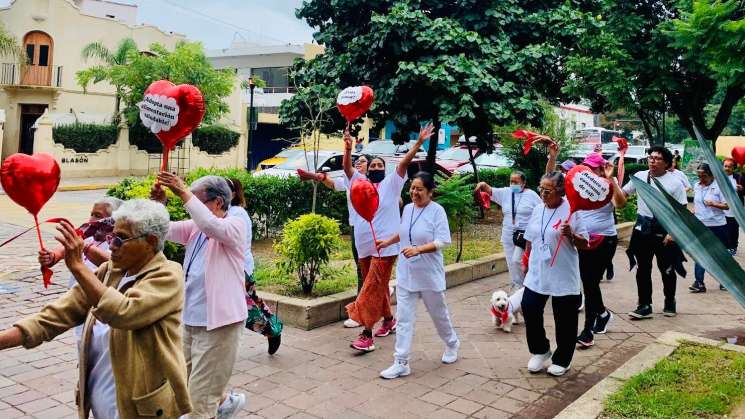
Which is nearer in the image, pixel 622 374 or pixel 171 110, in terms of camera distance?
pixel 171 110

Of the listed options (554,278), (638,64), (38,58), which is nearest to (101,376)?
(554,278)

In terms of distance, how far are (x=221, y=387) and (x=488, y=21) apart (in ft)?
31.5

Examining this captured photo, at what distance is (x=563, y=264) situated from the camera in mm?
5152

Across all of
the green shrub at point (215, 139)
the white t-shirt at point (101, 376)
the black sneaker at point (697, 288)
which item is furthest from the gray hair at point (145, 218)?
the green shrub at point (215, 139)

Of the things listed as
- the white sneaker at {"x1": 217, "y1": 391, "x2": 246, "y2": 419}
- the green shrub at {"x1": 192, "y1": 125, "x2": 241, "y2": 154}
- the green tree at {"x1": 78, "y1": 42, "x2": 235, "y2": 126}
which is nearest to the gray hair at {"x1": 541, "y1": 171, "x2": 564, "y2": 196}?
the white sneaker at {"x1": 217, "y1": 391, "x2": 246, "y2": 419}

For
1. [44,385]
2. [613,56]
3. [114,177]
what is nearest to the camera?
[44,385]

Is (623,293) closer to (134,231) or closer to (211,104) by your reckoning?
(134,231)

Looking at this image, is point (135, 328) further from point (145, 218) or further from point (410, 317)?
point (410, 317)

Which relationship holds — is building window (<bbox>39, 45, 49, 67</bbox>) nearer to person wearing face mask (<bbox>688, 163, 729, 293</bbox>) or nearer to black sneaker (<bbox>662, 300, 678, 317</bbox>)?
person wearing face mask (<bbox>688, 163, 729, 293</bbox>)

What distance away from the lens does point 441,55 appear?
1091 cm

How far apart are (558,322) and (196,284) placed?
2951 millimetres

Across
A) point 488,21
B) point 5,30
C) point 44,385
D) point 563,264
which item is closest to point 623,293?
point 563,264

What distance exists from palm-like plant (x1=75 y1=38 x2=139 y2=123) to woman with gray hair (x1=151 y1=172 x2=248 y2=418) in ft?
83.8

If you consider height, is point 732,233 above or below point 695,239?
below
